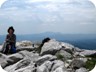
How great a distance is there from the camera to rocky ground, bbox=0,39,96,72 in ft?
28.5

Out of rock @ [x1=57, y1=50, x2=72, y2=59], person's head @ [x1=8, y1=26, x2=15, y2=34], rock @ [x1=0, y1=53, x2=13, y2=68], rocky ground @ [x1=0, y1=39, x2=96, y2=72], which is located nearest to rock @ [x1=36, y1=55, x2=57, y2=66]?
rocky ground @ [x1=0, y1=39, x2=96, y2=72]

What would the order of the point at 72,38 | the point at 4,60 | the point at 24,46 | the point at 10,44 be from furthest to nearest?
the point at 24,46 < the point at 10,44 < the point at 4,60 < the point at 72,38

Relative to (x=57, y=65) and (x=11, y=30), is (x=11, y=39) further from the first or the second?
(x=57, y=65)

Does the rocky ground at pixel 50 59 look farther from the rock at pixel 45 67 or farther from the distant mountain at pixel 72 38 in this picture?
the distant mountain at pixel 72 38

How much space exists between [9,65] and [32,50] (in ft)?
1.79

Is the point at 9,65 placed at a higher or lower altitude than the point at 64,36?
lower

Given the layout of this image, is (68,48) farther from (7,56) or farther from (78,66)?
(7,56)

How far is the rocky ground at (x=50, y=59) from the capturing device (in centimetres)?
868

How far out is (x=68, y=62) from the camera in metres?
8.83

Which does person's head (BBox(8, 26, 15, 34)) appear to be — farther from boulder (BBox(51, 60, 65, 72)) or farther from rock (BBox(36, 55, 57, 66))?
boulder (BBox(51, 60, 65, 72))

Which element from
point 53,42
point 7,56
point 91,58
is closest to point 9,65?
point 7,56

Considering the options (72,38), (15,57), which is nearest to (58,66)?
(72,38)

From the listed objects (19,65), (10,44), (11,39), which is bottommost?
(19,65)

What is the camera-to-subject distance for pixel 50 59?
8.83 m
